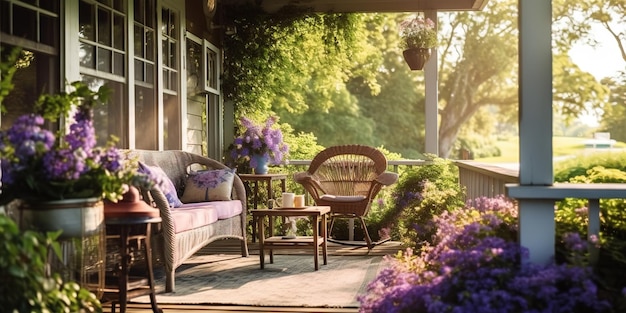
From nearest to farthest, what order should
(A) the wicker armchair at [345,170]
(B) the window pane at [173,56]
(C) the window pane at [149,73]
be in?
(C) the window pane at [149,73], (B) the window pane at [173,56], (A) the wicker armchair at [345,170]

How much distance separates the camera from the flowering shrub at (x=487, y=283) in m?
2.74

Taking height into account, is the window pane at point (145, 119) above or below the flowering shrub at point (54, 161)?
above

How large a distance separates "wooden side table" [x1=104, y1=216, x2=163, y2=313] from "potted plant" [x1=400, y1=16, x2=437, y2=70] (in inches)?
172

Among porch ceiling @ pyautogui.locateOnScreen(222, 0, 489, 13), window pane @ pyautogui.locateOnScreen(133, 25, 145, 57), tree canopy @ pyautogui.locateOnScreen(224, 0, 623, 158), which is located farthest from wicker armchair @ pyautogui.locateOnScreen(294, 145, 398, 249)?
tree canopy @ pyautogui.locateOnScreen(224, 0, 623, 158)

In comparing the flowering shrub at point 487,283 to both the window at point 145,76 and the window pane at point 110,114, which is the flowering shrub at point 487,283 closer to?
the window pane at point 110,114

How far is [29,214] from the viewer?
2857 millimetres

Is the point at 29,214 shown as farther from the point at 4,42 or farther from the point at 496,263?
the point at 496,263

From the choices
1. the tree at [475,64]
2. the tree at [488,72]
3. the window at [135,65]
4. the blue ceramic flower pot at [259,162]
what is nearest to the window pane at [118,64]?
the window at [135,65]

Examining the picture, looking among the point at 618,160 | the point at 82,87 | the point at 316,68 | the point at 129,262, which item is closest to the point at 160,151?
the point at 129,262

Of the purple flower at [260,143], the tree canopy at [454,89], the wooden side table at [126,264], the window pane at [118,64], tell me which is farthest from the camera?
the tree canopy at [454,89]

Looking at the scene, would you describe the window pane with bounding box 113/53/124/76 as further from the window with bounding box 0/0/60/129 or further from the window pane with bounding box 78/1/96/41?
the window with bounding box 0/0/60/129

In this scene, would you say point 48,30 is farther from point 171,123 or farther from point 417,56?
point 417,56

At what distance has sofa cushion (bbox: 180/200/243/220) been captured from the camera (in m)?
5.69

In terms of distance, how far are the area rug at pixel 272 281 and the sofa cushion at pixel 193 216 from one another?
1.25ft
